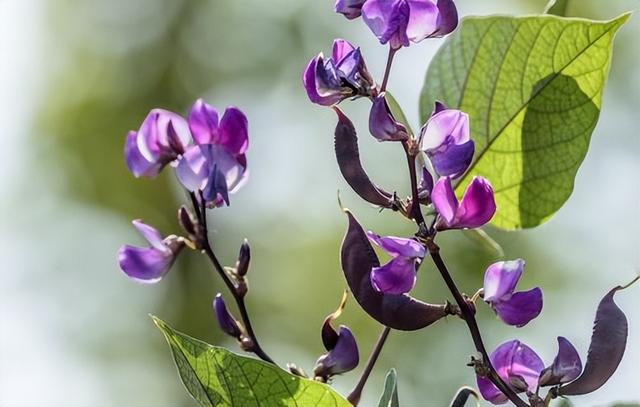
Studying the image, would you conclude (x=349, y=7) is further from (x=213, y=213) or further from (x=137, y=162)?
(x=213, y=213)

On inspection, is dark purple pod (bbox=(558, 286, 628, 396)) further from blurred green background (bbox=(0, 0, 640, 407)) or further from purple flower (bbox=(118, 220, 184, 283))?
blurred green background (bbox=(0, 0, 640, 407))

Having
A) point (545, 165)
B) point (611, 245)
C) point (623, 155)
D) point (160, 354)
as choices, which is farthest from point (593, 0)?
point (545, 165)

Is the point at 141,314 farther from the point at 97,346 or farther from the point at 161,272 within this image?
the point at 161,272

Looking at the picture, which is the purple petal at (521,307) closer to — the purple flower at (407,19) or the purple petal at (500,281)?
the purple petal at (500,281)

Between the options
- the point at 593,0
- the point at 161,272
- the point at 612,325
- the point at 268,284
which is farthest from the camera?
the point at 268,284

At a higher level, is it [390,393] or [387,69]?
[387,69]

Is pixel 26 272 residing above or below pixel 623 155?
above

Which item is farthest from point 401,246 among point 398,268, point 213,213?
point 213,213
